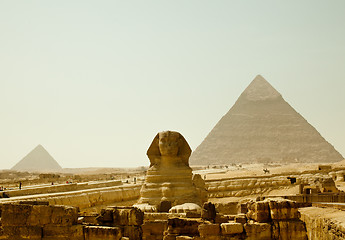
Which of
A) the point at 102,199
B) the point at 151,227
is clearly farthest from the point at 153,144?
the point at 151,227

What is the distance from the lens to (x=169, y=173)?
1463cm

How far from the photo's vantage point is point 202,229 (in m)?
6.37

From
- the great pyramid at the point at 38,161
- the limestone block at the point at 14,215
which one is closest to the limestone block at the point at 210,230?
the limestone block at the point at 14,215

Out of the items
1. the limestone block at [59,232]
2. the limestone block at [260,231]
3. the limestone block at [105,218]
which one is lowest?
the limestone block at [260,231]

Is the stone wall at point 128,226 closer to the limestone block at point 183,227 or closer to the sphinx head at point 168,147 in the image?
the limestone block at point 183,227

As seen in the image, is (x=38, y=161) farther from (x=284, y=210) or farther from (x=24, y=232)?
(x=284, y=210)

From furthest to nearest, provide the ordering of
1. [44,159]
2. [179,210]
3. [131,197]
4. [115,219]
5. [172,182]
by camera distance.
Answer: [44,159], [131,197], [172,182], [179,210], [115,219]

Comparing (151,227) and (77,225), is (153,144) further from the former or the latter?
(77,225)

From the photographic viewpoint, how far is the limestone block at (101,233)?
6.10 metres

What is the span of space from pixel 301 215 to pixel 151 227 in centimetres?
211

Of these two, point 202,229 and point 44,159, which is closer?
point 202,229

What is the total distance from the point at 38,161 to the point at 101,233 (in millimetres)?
190152

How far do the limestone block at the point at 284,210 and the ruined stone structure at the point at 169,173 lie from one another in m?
7.69

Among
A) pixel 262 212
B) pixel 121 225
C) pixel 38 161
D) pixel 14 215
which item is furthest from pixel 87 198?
pixel 38 161
